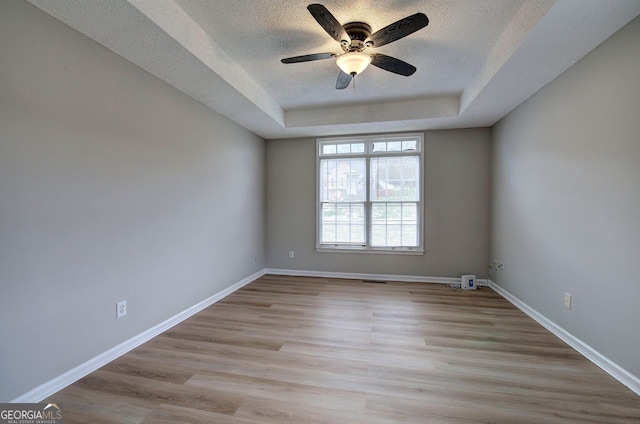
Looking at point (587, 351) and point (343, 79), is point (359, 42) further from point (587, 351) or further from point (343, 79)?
point (587, 351)

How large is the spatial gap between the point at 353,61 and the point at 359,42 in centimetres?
15

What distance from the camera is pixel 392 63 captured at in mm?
2326

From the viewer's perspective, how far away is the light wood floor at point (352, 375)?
5.39ft

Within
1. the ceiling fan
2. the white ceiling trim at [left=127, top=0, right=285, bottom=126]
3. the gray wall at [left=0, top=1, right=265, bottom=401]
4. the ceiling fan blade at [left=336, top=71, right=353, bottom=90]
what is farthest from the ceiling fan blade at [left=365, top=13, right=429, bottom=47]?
the gray wall at [left=0, top=1, right=265, bottom=401]

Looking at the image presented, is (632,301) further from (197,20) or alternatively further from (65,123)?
(65,123)

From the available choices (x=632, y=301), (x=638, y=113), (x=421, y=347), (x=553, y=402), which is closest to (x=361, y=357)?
(x=421, y=347)

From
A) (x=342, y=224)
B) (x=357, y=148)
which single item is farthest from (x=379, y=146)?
(x=342, y=224)

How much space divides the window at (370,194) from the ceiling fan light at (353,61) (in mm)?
2452

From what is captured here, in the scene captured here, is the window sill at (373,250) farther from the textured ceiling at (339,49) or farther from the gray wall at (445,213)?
the textured ceiling at (339,49)

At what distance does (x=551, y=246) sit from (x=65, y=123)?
14.2 feet

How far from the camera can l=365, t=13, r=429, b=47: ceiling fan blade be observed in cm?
175

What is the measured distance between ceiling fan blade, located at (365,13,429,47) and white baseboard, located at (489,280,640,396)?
276 centimetres

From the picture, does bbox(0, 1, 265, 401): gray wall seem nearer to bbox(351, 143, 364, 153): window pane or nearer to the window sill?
the window sill

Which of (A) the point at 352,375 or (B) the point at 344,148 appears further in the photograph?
(B) the point at 344,148
